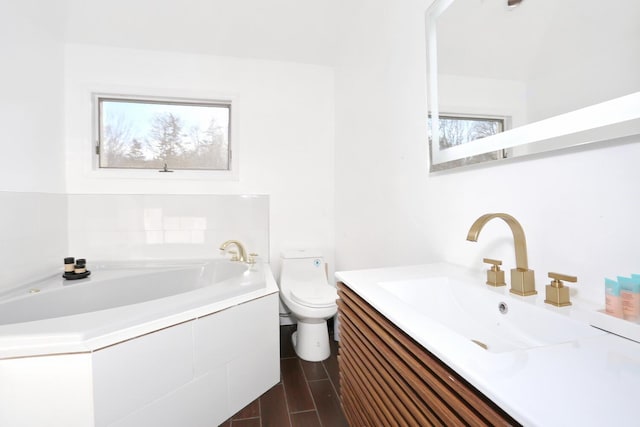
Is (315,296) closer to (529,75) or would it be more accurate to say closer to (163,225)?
(163,225)

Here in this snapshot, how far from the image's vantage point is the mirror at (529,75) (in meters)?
0.63

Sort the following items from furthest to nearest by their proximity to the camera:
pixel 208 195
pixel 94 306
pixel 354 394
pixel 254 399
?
pixel 208 195 → pixel 94 306 → pixel 254 399 → pixel 354 394

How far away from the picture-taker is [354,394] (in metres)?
1.04

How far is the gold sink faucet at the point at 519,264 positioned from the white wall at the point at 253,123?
204cm

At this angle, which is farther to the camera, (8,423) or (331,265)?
(331,265)

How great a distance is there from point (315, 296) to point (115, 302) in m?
1.37

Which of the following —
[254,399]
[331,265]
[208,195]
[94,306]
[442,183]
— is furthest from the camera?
[331,265]

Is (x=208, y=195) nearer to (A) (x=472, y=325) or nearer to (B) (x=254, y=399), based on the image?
(B) (x=254, y=399)

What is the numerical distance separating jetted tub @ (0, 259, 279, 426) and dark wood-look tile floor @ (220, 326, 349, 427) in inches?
2.4

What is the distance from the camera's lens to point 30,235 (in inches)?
77.7

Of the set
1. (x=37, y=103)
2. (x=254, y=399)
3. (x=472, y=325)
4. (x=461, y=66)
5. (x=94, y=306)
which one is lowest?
(x=254, y=399)

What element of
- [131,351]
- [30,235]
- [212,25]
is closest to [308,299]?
[131,351]

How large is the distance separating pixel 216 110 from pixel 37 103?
47.4 inches

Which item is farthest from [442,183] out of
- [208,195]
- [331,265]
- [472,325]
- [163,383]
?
[208,195]
